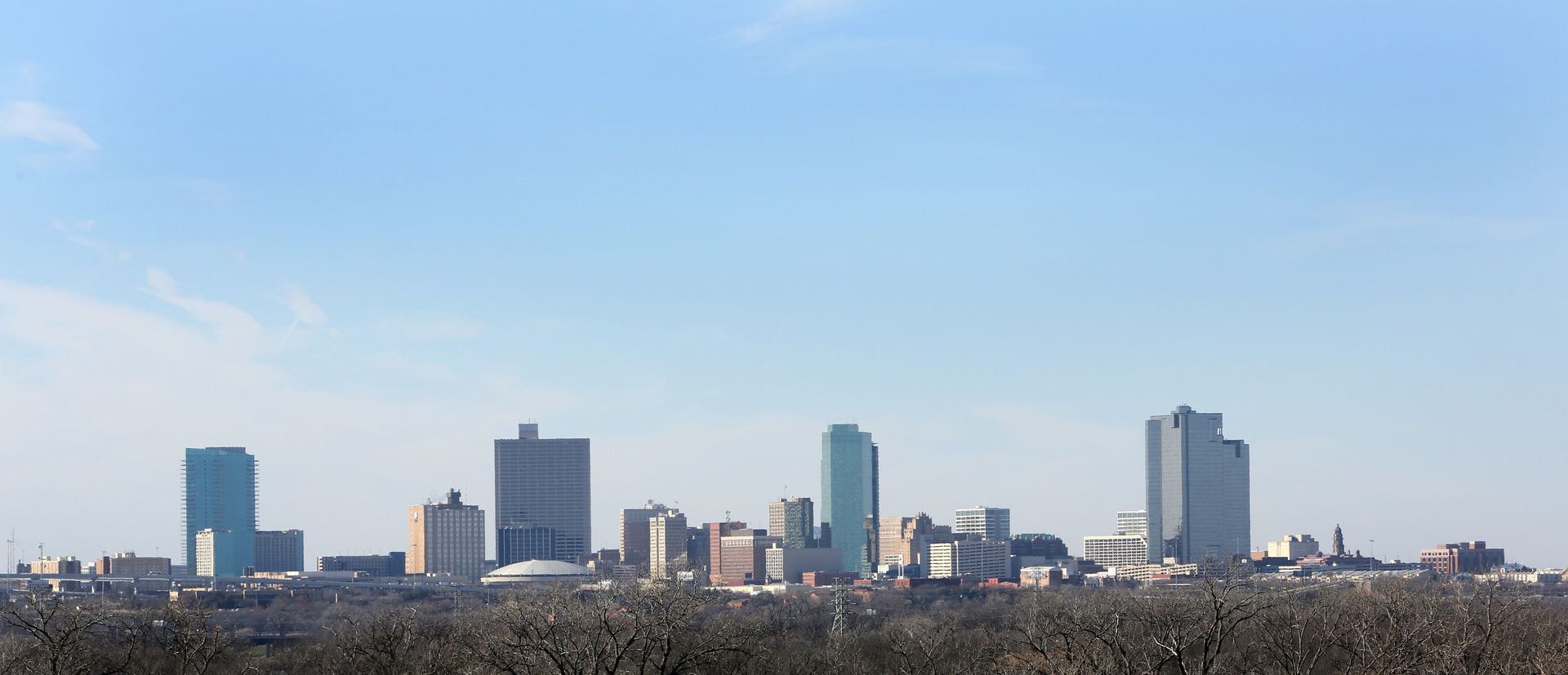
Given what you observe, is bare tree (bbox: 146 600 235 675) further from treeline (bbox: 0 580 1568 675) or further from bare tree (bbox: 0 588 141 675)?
bare tree (bbox: 0 588 141 675)

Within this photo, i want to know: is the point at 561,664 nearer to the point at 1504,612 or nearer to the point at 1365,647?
the point at 1365,647

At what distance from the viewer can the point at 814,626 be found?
166 m

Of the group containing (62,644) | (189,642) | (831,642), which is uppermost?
(62,644)

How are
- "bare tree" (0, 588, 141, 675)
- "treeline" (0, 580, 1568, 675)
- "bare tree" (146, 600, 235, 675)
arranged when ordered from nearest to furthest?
"treeline" (0, 580, 1568, 675), "bare tree" (0, 588, 141, 675), "bare tree" (146, 600, 235, 675)

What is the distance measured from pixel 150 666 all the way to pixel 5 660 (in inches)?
404

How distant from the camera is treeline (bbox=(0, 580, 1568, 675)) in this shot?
202ft

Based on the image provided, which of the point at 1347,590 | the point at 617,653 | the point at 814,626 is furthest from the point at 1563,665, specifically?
the point at 814,626

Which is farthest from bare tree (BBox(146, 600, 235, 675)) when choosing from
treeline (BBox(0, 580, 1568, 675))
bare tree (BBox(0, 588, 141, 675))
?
bare tree (BBox(0, 588, 141, 675))

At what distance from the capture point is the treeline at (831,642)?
61500 mm

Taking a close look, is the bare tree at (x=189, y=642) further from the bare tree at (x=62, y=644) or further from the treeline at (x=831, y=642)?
the bare tree at (x=62, y=644)

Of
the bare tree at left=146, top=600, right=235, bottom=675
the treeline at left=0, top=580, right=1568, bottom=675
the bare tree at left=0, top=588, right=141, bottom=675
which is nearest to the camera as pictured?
the treeline at left=0, top=580, right=1568, bottom=675

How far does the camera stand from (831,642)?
106 metres

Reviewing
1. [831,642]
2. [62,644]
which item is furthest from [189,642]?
[831,642]

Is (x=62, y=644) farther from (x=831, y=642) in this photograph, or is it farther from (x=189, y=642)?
(x=831, y=642)
